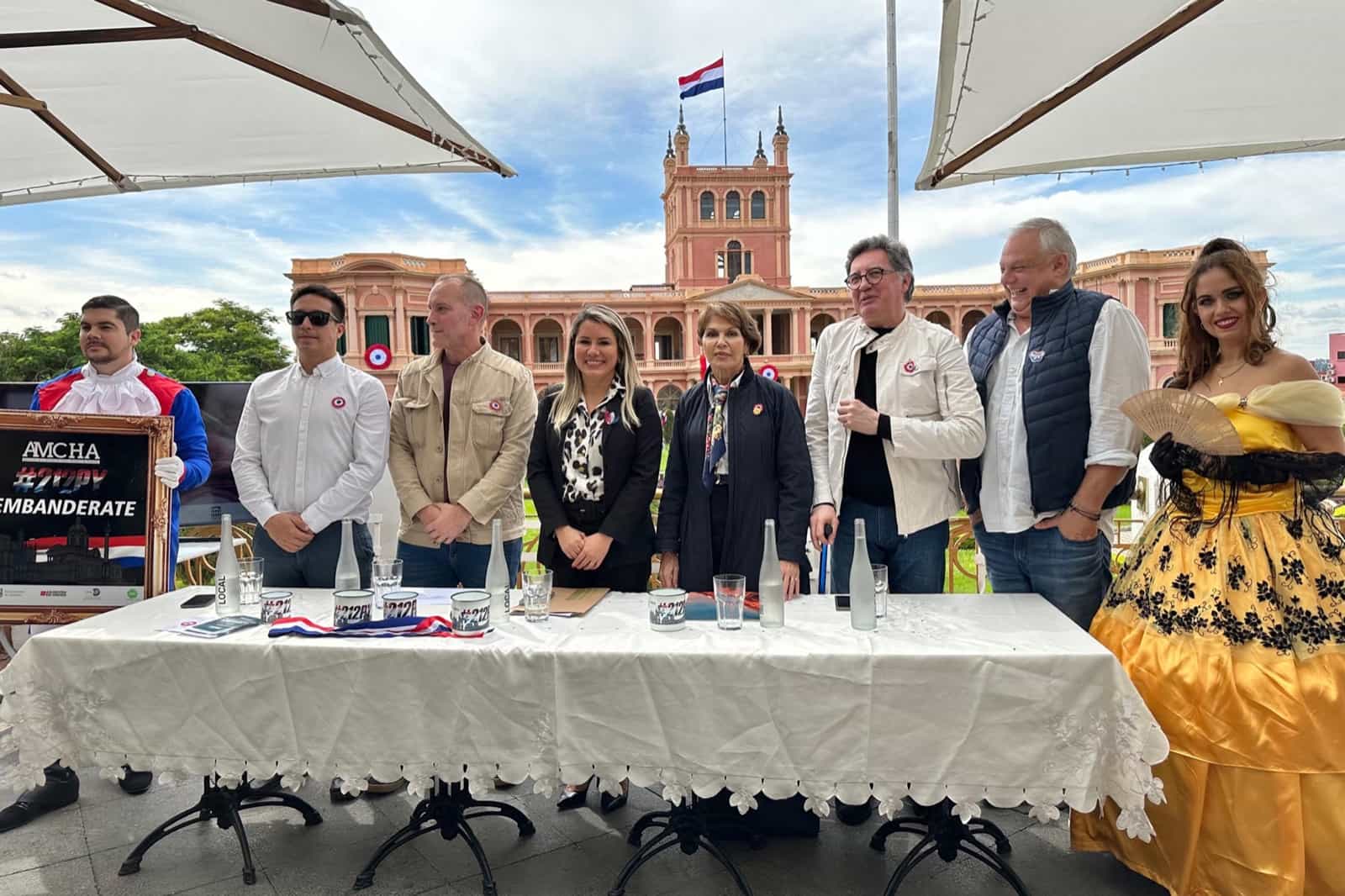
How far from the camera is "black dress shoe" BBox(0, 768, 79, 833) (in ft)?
9.02

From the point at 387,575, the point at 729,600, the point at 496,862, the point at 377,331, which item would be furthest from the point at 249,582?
the point at 377,331

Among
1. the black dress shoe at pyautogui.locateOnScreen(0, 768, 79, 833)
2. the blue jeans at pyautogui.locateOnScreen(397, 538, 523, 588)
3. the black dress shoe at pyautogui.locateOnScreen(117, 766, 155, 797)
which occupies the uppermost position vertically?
the blue jeans at pyautogui.locateOnScreen(397, 538, 523, 588)

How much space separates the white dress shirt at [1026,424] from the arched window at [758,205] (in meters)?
51.9

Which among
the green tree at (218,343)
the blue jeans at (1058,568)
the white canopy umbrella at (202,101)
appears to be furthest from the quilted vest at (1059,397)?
the green tree at (218,343)

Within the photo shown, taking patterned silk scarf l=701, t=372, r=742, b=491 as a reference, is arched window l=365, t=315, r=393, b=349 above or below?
above

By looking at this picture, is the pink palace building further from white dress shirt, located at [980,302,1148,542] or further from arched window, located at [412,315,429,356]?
white dress shirt, located at [980,302,1148,542]

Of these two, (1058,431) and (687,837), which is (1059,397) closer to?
(1058,431)

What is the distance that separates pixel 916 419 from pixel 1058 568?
70 centimetres

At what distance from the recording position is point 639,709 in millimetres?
1994

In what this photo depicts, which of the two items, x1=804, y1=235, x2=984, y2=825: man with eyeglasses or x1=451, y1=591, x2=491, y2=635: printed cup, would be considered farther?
x1=804, y1=235, x2=984, y2=825: man with eyeglasses

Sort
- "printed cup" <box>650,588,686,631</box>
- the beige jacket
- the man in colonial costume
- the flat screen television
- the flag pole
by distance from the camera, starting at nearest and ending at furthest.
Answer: "printed cup" <box>650,588,686,631</box> < the beige jacket < the man in colonial costume < the flat screen television < the flag pole

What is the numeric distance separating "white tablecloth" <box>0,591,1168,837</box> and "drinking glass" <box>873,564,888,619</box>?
73 millimetres

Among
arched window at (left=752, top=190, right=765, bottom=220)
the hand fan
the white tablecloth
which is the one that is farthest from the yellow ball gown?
arched window at (left=752, top=190, right=765, bottom=220)
